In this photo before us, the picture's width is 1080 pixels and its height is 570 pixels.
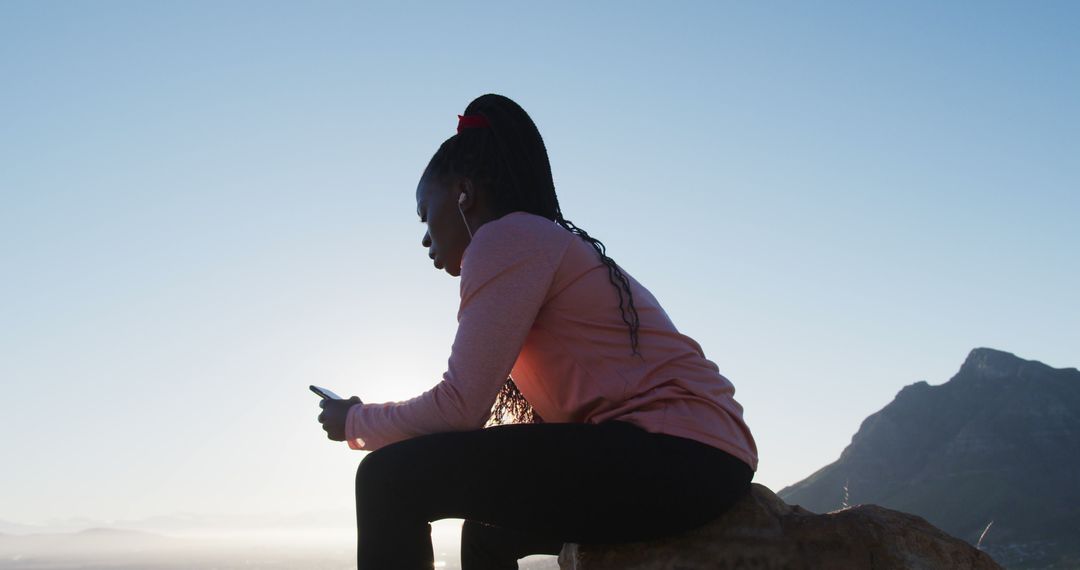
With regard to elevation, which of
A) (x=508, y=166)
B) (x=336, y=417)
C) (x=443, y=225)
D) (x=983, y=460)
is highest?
(x=983, y=460)

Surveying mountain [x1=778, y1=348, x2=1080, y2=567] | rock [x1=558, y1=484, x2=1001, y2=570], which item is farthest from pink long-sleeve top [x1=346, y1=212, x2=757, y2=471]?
mountain [x1=778, y1=348, x2=1080, y2=567]

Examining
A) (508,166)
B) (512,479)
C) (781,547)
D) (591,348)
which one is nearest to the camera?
(512,479)

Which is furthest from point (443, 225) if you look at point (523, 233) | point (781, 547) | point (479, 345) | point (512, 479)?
point (781, 547)

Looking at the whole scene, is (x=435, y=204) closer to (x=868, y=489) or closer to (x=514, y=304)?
(x=514, y=304)

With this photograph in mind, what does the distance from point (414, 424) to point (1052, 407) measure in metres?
193

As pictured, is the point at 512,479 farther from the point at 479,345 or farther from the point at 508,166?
the point at 508,166

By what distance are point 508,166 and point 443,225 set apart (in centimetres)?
39

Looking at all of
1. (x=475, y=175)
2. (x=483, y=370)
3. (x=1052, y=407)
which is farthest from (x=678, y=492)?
(x=1052, y=407)

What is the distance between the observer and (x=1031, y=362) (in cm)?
18188

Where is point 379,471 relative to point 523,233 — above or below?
below

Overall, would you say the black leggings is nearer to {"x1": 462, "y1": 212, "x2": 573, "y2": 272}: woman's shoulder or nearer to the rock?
the rock

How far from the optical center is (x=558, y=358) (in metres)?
3.15

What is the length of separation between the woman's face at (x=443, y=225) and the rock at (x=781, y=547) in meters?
1.35

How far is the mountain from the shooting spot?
132 meters
